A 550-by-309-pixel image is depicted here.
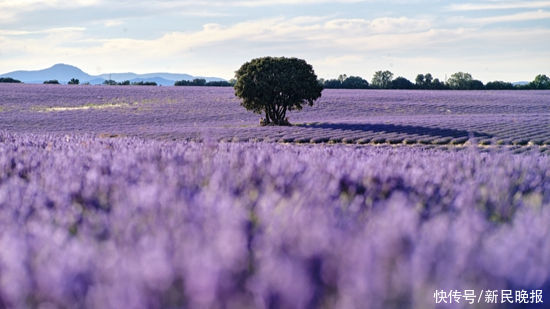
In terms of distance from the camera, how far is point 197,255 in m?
1.18

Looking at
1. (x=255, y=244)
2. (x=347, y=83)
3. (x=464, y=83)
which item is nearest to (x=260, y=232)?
(x=255, y=244)

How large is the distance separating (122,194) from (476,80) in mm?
111605

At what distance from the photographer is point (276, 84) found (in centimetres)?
4125

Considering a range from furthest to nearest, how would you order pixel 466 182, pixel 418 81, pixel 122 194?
pixel 418 81 → pixel 466 182 → pixel 122 194

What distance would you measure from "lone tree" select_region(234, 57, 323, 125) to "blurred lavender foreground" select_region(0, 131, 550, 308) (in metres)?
38.9

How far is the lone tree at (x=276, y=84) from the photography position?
135ft

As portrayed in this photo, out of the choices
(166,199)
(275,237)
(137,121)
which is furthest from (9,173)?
(137,121)

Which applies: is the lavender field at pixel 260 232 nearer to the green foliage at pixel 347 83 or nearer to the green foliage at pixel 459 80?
the green foliage at pixel 347 83

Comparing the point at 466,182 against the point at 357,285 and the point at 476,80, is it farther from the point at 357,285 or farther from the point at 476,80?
the point at 476,80

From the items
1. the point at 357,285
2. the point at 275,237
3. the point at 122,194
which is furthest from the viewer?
the point at 122,194

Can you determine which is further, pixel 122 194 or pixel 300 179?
pixel 300 179

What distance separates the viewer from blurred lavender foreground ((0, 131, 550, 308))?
109cm

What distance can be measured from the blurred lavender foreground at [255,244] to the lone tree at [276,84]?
3891 centimetres

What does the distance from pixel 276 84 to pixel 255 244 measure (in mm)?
40238
